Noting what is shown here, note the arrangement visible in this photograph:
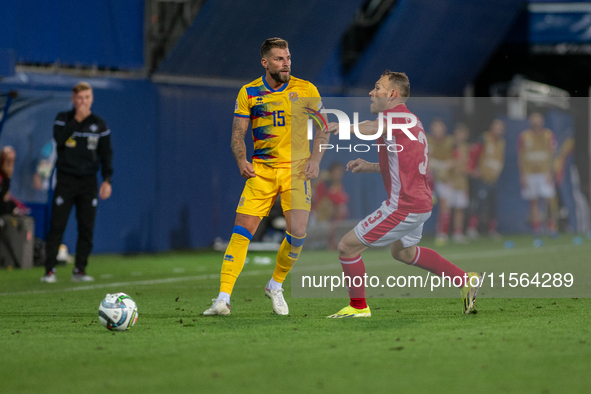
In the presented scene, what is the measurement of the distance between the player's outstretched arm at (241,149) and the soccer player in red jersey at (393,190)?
676 millimetres

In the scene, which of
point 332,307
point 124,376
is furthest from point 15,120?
point 124,376

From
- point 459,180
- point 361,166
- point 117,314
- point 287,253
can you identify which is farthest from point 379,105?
point 459,180

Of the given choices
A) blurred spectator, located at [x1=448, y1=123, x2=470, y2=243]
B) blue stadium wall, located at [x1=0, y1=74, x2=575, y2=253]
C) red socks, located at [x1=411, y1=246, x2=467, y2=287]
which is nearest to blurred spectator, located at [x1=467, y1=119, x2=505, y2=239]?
blurred spectator, located at [x1=448, y1=123, x2=470, y2=243]

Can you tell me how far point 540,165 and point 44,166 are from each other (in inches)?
413

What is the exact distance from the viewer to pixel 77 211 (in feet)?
33.8

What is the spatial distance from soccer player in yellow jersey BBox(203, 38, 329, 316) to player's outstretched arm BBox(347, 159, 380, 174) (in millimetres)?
376

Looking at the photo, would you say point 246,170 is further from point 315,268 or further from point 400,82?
point 315,268

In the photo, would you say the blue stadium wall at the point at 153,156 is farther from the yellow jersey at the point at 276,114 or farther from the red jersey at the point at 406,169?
the red jersey at the point at 406,169

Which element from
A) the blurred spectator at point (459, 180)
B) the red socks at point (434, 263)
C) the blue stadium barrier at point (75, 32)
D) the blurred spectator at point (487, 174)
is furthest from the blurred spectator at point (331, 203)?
the red socks at point (434, 263)

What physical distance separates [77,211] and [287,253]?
4127mm

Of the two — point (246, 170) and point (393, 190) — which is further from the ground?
point (246, 170)

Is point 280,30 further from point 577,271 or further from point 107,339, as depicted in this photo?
point 107,339

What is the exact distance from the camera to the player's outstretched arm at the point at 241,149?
6691 millimetres

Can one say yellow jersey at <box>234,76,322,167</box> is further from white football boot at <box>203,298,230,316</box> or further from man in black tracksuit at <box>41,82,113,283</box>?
man in black tracksuit at <box>41,82,113,283</box>
